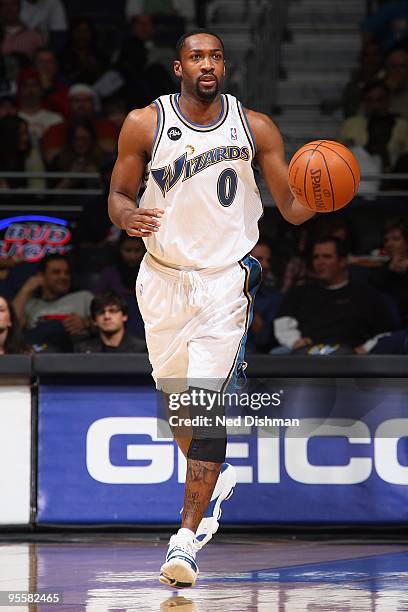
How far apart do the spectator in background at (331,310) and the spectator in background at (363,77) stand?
372 cm

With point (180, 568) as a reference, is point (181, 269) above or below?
above

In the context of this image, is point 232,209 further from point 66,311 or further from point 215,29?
point 215,29

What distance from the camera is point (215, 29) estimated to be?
13.4 metres

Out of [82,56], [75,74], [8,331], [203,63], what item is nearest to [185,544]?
[203,63]

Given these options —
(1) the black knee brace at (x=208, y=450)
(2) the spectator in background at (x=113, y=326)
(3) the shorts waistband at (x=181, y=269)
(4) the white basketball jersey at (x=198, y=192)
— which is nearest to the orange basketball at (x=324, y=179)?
(4) the white basketball jersey at (x=198, y=192)

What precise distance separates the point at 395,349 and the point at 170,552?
113 inches

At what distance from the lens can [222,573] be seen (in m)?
4.97

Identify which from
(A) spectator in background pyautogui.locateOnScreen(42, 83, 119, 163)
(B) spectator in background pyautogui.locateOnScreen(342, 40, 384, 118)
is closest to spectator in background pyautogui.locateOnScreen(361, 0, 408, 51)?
(B) spectator in background pyautogui.locateOnScreen(342, 40, 384, 118)

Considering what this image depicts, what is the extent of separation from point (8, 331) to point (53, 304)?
1.08 metres

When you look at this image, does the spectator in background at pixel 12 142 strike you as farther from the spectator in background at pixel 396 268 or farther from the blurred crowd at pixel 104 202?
the spectator in background at pixel 396 268

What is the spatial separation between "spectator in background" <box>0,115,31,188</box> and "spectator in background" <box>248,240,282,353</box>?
2.98 m

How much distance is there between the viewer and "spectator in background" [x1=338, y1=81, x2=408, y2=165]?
1051 cm

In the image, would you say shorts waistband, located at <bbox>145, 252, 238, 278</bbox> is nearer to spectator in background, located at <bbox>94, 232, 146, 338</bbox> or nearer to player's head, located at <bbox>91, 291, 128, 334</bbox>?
player's head, located at <bbox>91, 291, 128, 334</bbox>

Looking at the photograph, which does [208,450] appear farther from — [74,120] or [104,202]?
[74,120]
